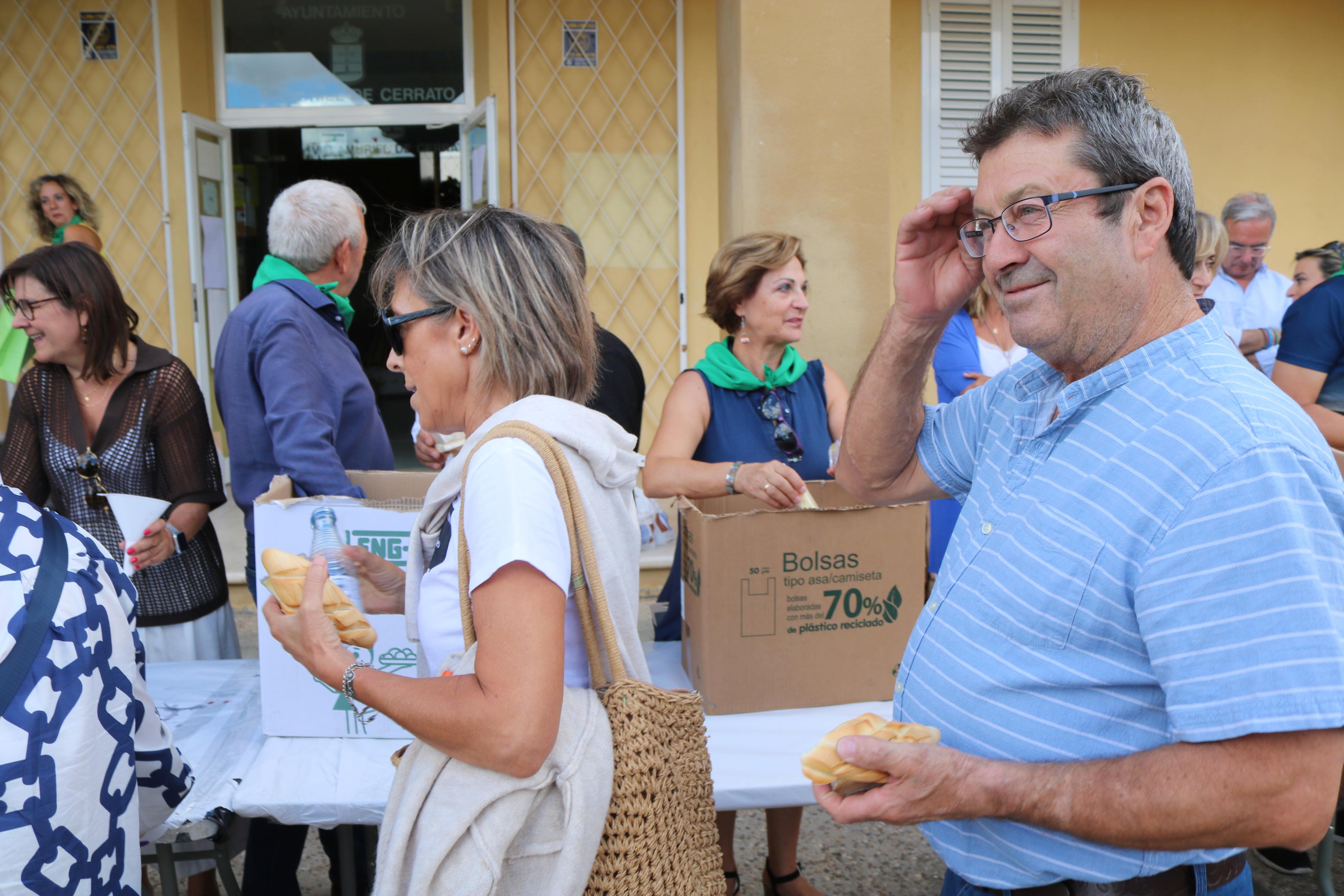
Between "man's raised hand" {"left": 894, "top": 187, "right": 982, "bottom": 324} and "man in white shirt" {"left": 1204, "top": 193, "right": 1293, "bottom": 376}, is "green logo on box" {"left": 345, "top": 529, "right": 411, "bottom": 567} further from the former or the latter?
"man in white shirt" {"left": 1204, "top": 193, "right": 1293, "bottom": 376}

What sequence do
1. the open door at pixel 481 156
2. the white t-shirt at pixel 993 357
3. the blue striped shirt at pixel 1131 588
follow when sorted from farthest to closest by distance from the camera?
the open door at pixel 481 156 → the white t-shirt at pixel 993 357 → the blue striped shirt at pixel 1131 588

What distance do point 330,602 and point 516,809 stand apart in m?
0.47

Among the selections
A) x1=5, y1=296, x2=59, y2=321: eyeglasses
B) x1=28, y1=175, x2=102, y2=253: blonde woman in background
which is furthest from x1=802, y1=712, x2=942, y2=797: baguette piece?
x1=28, y1=175, x2=102, y2=253: blonde woman in background

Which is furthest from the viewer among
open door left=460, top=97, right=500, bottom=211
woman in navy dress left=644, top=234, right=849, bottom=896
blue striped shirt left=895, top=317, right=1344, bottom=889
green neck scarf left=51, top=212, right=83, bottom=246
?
open door left=460, top=97, right=500, bottom=211

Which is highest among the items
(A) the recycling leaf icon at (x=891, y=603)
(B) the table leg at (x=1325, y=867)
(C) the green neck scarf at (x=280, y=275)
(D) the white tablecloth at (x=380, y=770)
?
(C) the green neck scarf at (x=280, y=275)

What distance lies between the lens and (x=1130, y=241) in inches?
46.2

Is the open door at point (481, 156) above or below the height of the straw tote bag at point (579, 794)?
above

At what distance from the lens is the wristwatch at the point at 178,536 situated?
2.63m

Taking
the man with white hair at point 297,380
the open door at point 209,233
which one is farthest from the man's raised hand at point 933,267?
the open door at point 209,233

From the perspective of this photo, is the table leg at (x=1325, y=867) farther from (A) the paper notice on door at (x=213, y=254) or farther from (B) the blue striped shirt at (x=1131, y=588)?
(A) the paper notice on door at (x=213, y=254)

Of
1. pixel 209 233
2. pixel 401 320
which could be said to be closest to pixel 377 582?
pixel 401 320

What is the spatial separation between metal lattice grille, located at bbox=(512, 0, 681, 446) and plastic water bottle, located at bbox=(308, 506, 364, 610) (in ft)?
14.4

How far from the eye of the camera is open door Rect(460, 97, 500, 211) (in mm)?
5945

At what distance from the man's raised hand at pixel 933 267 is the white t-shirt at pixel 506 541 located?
2.16 ft
